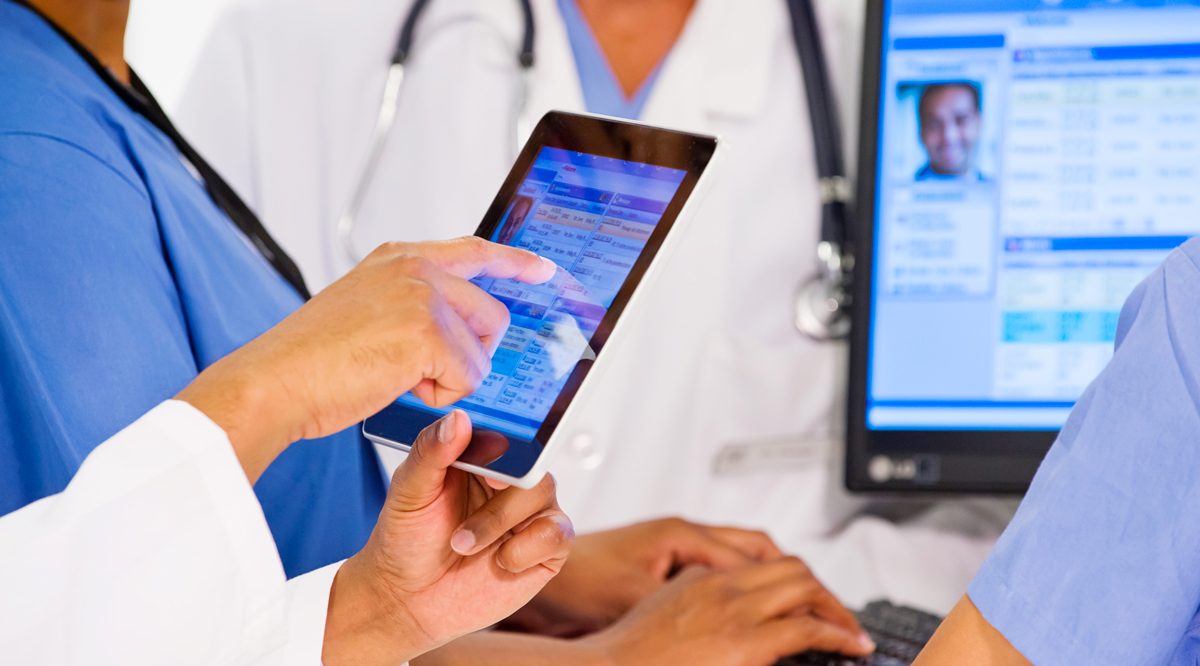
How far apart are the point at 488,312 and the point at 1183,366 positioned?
0.32 meters

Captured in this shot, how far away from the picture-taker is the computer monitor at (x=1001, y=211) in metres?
0.80

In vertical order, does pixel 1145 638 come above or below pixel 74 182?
below

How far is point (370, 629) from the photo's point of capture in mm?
516

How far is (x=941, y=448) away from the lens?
840mm

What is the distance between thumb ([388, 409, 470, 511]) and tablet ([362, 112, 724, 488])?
0.04 ft

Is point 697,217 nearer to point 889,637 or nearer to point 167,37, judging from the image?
point 889,637

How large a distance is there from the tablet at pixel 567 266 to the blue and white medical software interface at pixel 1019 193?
42cm

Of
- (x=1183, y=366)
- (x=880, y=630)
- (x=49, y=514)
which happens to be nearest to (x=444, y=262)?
(x=49, y=514)

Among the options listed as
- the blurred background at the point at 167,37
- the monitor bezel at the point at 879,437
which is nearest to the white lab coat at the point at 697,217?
the monitor bezel at the point at 879,437

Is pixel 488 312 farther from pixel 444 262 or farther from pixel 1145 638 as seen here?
pixel 1145 638

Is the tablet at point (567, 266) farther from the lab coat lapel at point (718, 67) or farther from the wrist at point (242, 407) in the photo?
the lab coat lapel at point (718, 67)

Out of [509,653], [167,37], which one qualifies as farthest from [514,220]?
[167,37]

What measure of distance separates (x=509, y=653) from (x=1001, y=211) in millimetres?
556

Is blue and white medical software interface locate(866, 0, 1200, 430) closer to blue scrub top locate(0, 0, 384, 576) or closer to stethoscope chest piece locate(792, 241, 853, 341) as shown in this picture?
stethoscope chest piece locate(792, 241, 853, 341)
